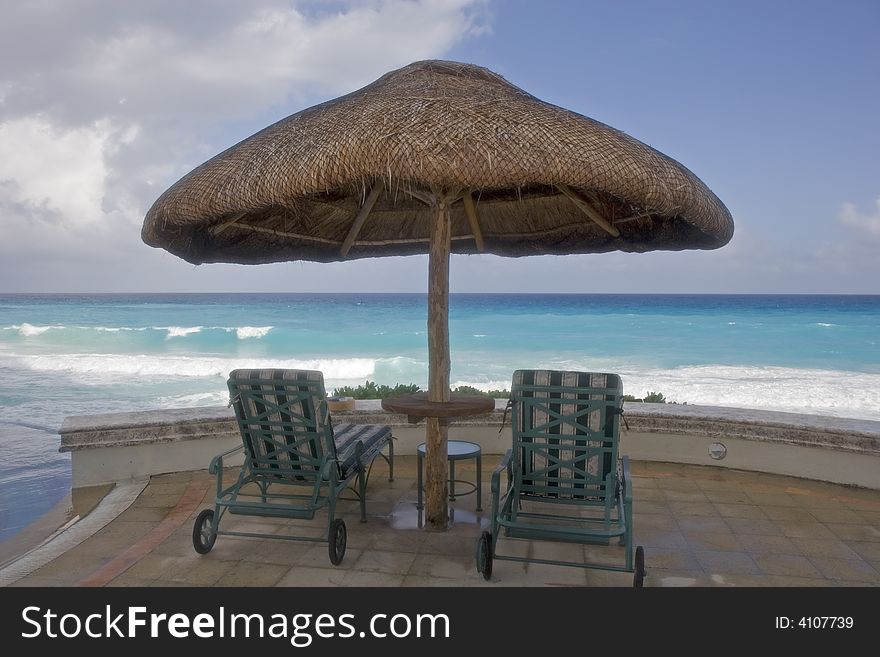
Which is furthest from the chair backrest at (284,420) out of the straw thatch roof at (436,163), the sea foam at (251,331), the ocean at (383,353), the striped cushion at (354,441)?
the sea foam at (251,331)

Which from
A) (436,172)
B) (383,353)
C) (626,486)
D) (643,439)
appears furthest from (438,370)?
(383,353)

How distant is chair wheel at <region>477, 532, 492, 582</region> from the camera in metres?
2.77

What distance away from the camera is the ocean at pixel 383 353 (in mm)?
13406

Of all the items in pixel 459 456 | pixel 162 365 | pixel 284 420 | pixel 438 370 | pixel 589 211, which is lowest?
pixel 162 365

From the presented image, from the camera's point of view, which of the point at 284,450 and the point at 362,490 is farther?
the point at 362,490

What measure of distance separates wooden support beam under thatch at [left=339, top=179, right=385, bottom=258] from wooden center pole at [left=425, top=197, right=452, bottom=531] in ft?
1.61

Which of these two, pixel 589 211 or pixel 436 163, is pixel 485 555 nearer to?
pixel 436 163

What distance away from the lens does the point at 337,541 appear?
2.99 metres

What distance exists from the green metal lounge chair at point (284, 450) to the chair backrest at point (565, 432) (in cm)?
102

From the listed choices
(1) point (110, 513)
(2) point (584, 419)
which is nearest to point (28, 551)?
(1) point (110, 513)

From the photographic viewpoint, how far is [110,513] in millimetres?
3826

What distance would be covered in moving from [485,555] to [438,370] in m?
1.18

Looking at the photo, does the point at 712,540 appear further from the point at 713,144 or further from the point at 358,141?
the point at 713,144

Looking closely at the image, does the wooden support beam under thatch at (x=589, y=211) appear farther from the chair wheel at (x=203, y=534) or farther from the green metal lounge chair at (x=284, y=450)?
the chair wheel at (x=203, y=534)
